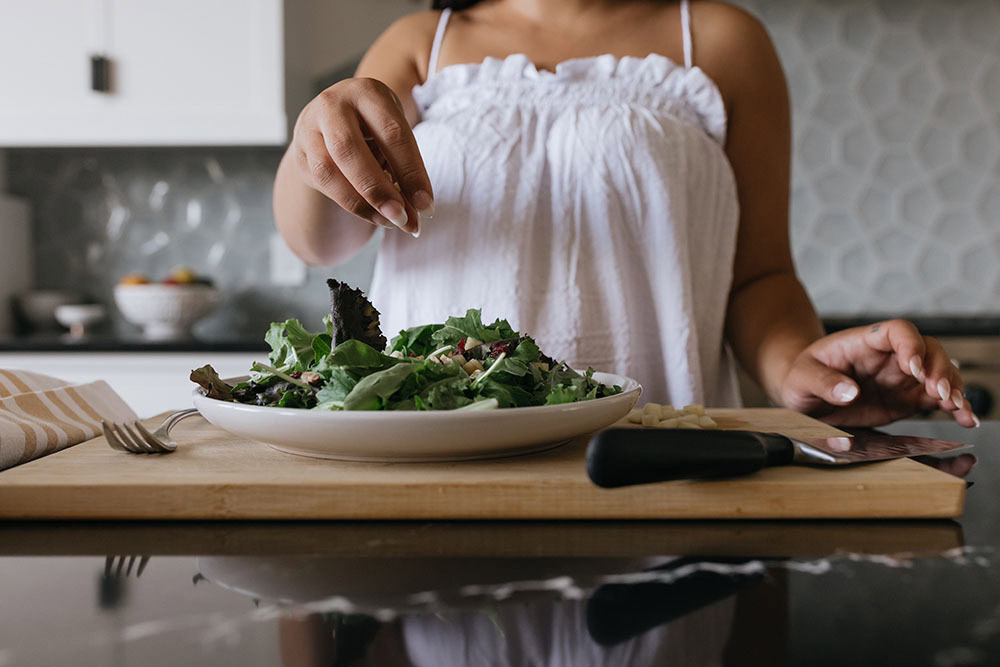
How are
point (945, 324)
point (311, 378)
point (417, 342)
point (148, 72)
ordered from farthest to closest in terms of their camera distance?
1. point (148, 72)
2. point (945, 324)
3. point (417, 342)
4. point (311, 378)

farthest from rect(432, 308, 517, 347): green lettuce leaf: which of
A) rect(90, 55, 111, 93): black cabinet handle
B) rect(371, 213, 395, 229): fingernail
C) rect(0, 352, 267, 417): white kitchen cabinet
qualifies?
rect(90, 55, 111, 93): black cabinet handle

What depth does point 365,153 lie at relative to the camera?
65 centimetres

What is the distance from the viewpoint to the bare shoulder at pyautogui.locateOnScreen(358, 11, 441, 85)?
1157 millimetres

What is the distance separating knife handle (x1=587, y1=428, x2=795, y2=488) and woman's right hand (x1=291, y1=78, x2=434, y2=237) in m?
0.30

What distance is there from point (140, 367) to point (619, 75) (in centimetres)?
142

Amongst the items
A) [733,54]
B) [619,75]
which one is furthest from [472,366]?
[733,54]

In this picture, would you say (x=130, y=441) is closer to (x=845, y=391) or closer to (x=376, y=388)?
(x=376, y=388)

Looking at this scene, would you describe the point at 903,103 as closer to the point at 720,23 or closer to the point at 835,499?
the point at 720,23

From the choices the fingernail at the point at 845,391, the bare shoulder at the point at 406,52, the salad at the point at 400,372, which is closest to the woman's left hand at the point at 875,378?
the fingernail at the point at 845,391

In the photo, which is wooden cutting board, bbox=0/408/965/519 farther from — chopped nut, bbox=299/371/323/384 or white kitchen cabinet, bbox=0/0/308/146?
white kitchen cabinet, bbox=0/0/308/146

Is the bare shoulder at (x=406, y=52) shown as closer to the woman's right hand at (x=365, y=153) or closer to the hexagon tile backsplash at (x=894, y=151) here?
the woman's right hand at (x=365, y=153)

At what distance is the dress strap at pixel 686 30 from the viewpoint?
1.10 metres

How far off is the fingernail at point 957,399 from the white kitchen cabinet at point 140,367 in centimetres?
160

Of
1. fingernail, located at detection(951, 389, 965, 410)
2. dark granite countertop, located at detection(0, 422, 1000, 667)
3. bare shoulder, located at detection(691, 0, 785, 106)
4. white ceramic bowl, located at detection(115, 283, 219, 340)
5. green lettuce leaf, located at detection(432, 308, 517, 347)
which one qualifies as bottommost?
white ceramic bowl, located at detection(115, 283, 219, 340)
